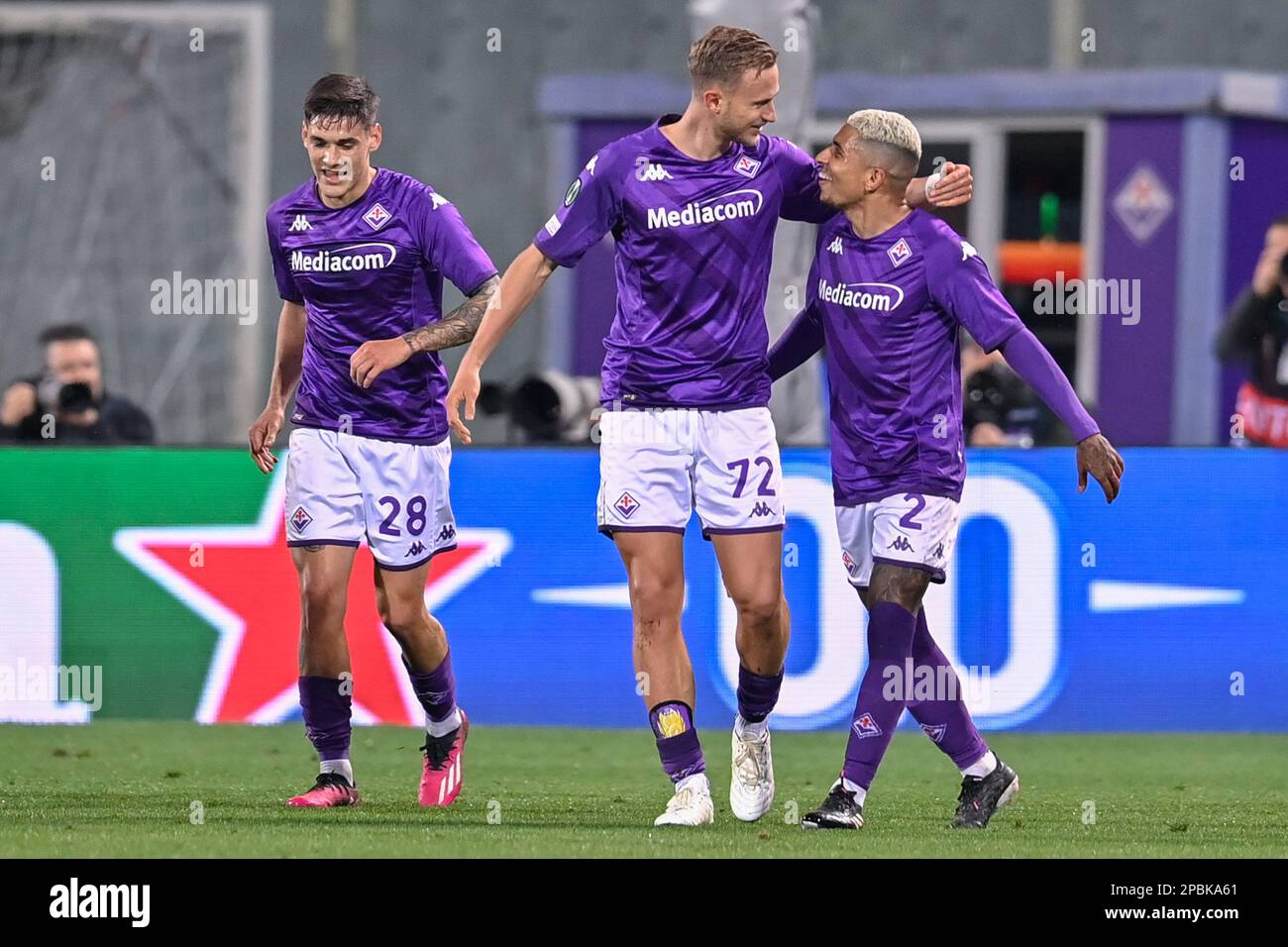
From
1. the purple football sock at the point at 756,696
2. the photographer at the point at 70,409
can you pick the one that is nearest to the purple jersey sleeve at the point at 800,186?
the purple football sock at the point at 756,696

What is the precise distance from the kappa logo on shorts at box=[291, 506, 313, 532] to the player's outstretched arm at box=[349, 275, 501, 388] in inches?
17.4

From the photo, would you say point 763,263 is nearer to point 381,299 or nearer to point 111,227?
point 381,299

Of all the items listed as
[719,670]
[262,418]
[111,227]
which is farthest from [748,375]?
[111,227]

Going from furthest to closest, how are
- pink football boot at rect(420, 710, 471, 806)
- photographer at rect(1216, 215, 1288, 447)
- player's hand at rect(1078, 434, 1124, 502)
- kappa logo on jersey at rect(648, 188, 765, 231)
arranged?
photographer at rect(1216, 215, 1288, 447) → pink football boot at rect(420, 710, 471, 806) → kappa logo on jersey at rect(648, 188, 765, 231) → player's hand at rect(1078, 434, 1124, 502)

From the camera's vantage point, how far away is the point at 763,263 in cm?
700

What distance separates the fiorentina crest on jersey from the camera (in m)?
7.37

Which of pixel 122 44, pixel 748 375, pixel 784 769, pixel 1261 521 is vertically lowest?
pixel 784 769

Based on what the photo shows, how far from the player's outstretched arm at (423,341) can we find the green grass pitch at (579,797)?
1327mm

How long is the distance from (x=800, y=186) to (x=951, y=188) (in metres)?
0.44

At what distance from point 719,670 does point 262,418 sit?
9.43 ft

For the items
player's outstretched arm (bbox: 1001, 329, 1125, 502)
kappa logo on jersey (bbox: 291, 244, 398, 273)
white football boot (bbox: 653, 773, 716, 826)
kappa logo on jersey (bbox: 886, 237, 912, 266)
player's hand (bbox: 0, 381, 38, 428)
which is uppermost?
kappa logo on jersey (bbox: 886, 237, 912, 266)

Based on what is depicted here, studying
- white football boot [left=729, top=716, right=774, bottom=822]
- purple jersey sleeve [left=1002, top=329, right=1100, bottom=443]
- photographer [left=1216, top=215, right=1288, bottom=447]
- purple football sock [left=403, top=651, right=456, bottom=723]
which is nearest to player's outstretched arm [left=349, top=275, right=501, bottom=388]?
purple football sock [left=403, top=651, right=456, bottom=723]

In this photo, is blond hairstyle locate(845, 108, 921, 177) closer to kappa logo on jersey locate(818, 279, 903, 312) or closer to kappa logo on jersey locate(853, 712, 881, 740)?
kappa logo on jersey locate(818, 279, 903, 312)

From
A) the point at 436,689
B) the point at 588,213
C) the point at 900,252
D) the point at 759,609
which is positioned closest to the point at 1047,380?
the point at 900,252
